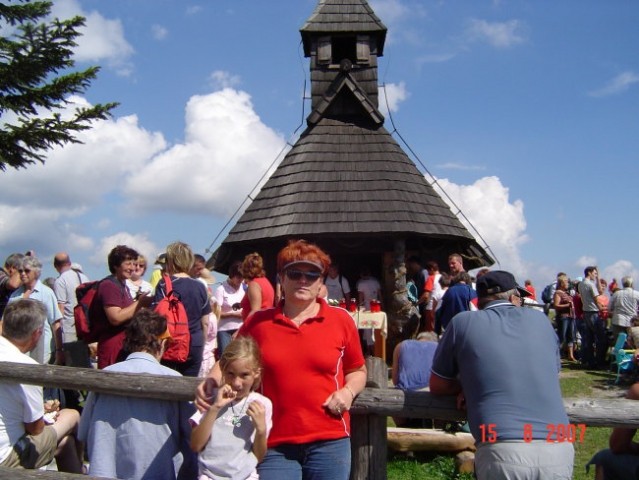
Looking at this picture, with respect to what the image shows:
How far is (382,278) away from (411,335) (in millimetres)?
1365

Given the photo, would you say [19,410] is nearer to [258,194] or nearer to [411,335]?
[411,335]

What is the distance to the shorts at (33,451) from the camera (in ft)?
13.2

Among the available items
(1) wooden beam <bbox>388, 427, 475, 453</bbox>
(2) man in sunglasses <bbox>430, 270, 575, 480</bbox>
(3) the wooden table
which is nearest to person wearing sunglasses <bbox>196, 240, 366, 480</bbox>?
(2) man in sunglasses <bbox>430, 270, 575, 480</bbox>

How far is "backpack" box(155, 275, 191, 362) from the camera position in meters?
5.09

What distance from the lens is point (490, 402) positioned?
10.3 feet

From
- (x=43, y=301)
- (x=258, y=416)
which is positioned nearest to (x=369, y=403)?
(x=258, y=416)

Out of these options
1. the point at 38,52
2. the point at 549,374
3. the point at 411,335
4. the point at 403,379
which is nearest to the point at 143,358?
the point at 549,374

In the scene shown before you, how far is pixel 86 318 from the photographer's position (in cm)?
587

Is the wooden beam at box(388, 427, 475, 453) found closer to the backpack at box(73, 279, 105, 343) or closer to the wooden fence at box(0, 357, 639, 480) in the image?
the wooden fence at box(0, 357, 639, 480)

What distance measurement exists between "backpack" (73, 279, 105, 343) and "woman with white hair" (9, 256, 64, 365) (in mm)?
308

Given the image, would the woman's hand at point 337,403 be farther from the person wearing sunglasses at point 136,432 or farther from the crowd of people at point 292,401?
the person wearing sunglasses at point 136,432

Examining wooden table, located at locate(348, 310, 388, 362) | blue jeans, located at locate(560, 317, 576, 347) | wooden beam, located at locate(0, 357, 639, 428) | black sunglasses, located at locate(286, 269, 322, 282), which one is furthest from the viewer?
blue jeans, located at locate(560, 317, 576, 347)

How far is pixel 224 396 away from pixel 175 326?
2035mm

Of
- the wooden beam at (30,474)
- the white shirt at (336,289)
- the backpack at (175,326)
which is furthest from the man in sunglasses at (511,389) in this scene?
the white shirt at (336,289)
